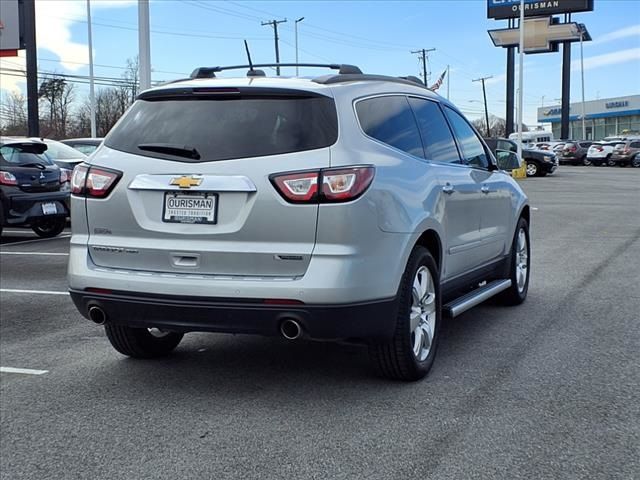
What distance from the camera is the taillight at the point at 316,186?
4105 millimetres

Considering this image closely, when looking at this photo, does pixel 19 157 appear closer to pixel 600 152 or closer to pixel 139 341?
pixel 139 341

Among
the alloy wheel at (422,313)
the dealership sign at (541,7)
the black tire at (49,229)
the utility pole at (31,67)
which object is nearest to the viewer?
the alloy wheel at (422,313)

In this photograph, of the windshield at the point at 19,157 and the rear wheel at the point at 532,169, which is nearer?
the windshield at the point at 19,157

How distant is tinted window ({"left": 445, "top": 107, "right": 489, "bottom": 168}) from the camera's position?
6078 millimetres

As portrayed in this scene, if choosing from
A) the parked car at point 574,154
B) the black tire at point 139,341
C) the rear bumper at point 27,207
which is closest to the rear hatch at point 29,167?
the rear bumper at point 27,207

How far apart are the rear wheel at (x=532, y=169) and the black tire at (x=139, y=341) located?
30.3 meters

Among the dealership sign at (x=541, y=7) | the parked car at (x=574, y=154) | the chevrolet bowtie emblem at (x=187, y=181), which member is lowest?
the chevrolet bowtie emblem at (x=187, y=181)

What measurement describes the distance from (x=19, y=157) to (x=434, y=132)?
340 inches

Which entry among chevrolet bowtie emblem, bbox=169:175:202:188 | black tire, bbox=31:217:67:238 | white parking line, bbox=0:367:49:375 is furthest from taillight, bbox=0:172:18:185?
chevrolet bowtie emblem, bbox=169:175:202:188

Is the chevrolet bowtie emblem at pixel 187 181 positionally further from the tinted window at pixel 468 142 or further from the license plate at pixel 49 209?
the license plate at pixel 49 209

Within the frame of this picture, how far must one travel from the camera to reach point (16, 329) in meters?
6.58

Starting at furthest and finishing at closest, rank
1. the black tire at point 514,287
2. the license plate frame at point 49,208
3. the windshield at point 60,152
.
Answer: the windshield at point 60,152
the license plate frame at point 49,208
the black tire at point 514,287

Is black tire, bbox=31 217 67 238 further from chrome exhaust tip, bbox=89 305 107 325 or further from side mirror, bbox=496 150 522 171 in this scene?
chrome exhaust tip, bbox=89 305 107 325

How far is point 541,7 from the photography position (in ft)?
186
